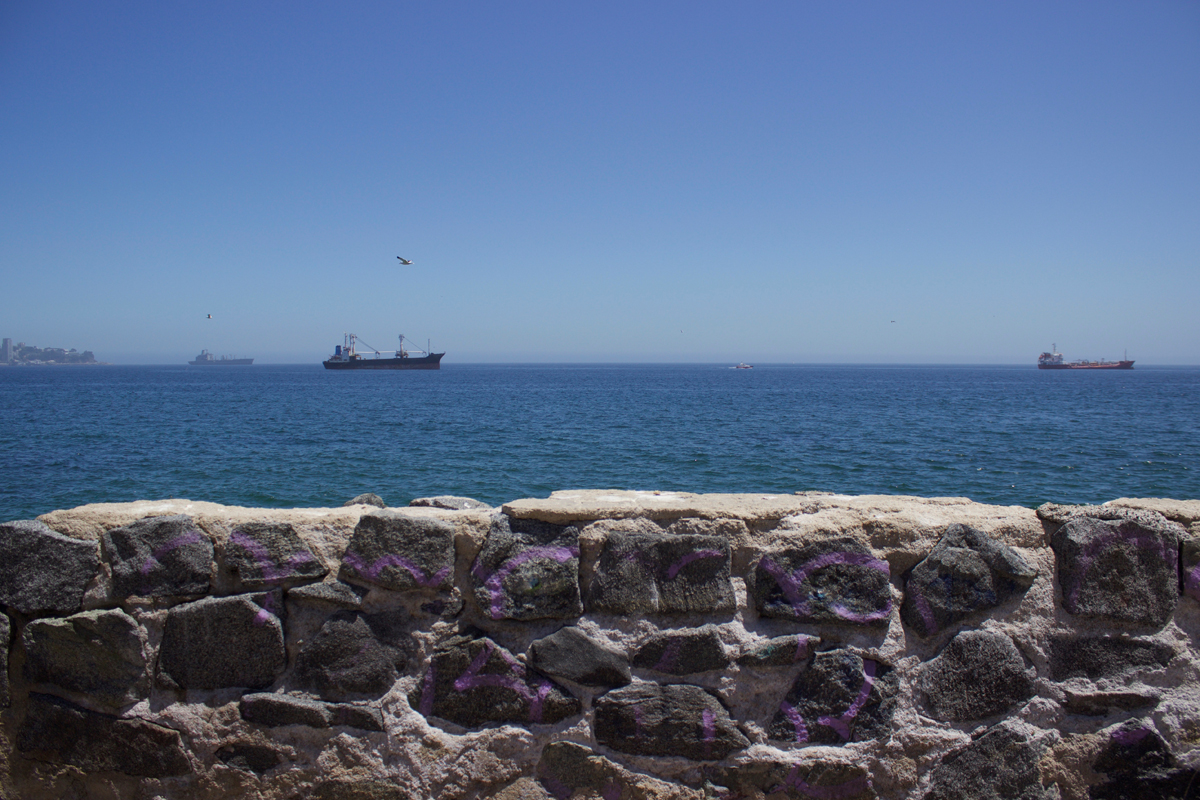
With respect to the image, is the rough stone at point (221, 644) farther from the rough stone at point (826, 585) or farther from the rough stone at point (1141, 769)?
the rough stone at point (1141, 769)

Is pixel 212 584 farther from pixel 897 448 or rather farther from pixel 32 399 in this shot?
pixel 32 399

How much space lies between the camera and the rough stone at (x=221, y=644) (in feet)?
6.91

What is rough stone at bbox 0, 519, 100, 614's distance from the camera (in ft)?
6.84

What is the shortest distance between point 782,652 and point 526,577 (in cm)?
76

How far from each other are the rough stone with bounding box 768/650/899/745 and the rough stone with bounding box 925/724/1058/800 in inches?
8.6

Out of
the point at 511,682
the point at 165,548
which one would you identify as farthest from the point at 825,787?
the point at 165,548

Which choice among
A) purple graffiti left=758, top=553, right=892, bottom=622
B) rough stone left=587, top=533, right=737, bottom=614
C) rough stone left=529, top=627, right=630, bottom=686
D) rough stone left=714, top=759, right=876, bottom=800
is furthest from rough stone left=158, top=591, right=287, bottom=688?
purple graffiti left=758, top=553, right=892, bottom=622

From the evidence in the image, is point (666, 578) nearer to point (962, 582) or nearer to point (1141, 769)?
point (962, 582)

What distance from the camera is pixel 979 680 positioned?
6.63 feet

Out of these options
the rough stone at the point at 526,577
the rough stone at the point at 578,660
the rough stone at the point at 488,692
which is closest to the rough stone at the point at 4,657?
the rough stone at the point at 488,692

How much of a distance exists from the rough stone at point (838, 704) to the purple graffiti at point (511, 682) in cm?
66

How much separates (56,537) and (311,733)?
93cm

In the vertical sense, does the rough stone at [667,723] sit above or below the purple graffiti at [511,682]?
below

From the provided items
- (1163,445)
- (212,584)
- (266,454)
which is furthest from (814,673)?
(1163,445)
